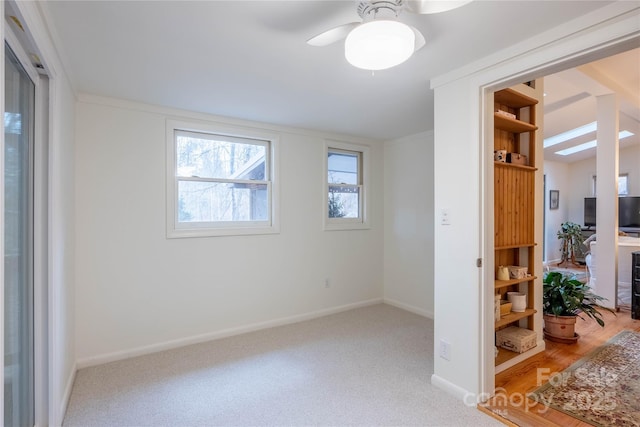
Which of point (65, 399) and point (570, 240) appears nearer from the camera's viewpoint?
point (65, 399)

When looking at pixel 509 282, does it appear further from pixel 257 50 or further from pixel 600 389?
pixel 257 50

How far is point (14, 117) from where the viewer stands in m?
1.54

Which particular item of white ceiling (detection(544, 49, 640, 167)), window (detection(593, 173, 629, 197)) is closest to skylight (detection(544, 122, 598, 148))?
white ceiling (detection(544, 49, 640, 167))

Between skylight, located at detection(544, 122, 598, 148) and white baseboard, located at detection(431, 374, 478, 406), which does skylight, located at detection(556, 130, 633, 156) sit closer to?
skylight, located at detection(544, 122, 598, 148)

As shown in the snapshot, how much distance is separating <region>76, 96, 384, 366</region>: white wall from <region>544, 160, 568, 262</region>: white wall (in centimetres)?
651

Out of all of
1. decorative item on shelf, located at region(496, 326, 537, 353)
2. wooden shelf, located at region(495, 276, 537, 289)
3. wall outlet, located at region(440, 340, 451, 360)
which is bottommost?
decorative item on shelf, located at region(496, 326, 537, 353)

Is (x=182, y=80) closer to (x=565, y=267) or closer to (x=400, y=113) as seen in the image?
(x=400, y=113)

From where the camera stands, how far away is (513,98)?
8.76ft

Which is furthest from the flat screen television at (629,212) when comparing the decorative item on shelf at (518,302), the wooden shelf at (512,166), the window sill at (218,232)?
the window sill at (218,232)

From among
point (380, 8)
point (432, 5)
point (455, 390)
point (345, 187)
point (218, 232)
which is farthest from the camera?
point (345, 187)

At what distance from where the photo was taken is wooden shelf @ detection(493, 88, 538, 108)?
2.55 meters

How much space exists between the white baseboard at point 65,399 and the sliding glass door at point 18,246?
0.12m

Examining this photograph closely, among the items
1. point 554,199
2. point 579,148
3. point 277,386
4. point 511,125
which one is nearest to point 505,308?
point 511,125

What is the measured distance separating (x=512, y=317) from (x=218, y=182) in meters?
2.88
